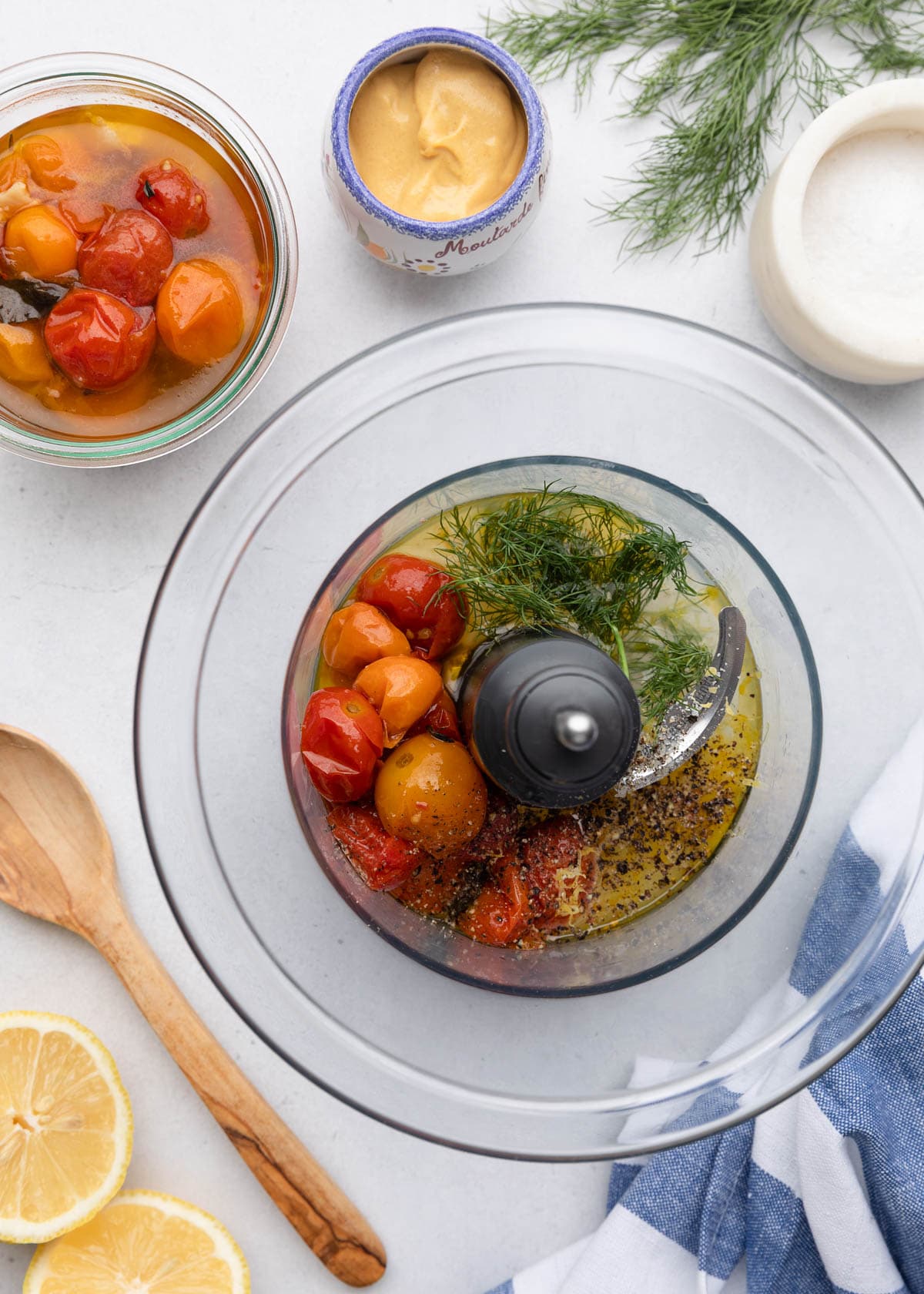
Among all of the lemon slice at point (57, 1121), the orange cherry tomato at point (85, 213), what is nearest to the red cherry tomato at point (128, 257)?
the orange cherry tomato at point (85, 213)

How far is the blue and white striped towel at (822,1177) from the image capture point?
99 cm

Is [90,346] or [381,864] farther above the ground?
[90,346]

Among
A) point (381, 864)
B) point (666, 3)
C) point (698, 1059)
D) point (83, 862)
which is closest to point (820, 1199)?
point (698, 1059)

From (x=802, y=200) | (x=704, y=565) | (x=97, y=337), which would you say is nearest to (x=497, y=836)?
(x=704, y=565)

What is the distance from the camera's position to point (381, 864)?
880 mm

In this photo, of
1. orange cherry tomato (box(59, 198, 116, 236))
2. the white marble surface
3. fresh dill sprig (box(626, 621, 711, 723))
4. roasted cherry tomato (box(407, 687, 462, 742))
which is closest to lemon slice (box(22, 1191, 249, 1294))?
the white marble surface

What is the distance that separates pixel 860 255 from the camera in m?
1.03

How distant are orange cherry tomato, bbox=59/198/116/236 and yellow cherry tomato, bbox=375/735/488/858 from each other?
56 cm

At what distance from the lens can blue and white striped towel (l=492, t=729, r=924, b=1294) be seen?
991 mm

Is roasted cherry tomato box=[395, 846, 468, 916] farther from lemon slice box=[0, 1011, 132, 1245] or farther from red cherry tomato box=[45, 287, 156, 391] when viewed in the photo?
red cherry tomato box=[45, 287, 156, 391]

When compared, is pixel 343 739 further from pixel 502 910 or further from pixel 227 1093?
pixel 227 1093

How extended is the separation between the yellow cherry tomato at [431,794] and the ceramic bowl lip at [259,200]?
386 millimetres

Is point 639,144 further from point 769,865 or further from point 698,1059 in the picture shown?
point 698,1059

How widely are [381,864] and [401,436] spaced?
40 cm
